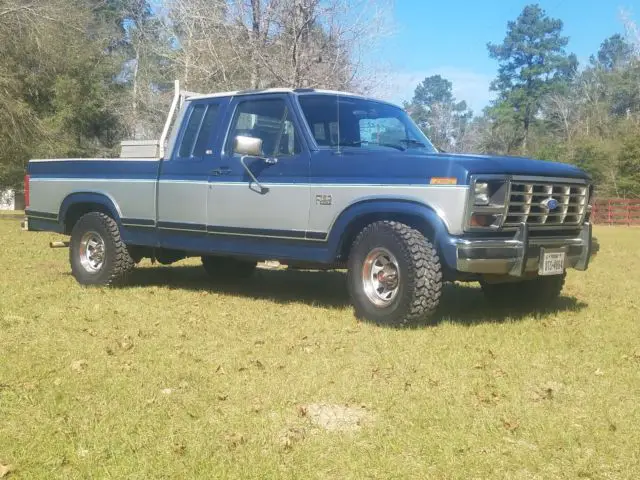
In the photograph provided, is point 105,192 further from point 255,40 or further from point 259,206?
point 255,40

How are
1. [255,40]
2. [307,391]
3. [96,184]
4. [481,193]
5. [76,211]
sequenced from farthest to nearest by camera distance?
1. [255,40]
2. [76,211]
3. [96,184]
4. [481,193]
5. [307,391]

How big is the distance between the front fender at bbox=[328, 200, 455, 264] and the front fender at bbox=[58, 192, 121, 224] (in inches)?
115

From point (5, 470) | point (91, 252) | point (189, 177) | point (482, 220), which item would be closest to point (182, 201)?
point (189, 177)

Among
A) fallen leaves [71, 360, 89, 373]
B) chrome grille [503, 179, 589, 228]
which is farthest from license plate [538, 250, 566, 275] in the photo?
fallen leaves [71, 360, 89, 373]

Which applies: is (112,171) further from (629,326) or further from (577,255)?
(629,326)

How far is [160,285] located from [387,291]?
3.60m

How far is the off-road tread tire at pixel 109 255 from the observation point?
27.6 feet

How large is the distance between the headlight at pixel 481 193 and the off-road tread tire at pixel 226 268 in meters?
4.22

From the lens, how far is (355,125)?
7199mm

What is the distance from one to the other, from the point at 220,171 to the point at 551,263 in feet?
10.6

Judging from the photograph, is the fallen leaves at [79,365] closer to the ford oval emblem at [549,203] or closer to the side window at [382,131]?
the side window at [382,131]

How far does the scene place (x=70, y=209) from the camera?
8.94 metres

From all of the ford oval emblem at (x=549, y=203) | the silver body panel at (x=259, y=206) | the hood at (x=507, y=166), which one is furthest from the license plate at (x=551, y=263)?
the silver body panel at (x=259, y=206)

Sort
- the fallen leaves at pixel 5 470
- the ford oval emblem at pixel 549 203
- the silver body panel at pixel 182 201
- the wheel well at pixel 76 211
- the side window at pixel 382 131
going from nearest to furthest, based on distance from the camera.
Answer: the fallen leaves at pixel 5 470 → the ford oval emblem at pixel 549 203 → the side window at pixel 382 131 → the silver body panel at pixel 182 201 → the wheel well at pixel 76 211
